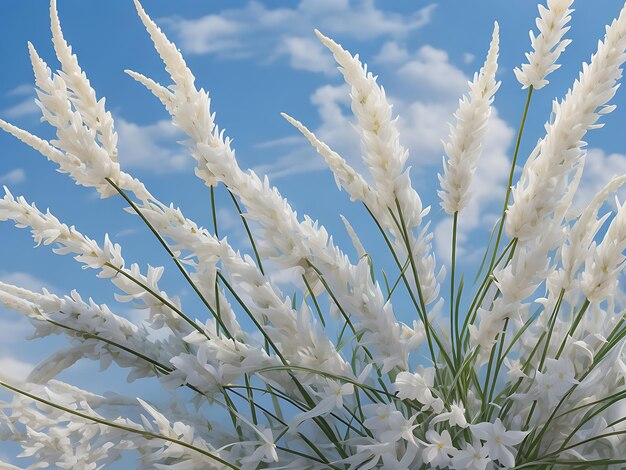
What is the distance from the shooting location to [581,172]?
551 mm

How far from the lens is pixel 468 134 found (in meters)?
0.47

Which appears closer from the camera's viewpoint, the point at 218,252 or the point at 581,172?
the point at 218,252

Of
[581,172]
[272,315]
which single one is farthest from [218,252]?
[581,172]

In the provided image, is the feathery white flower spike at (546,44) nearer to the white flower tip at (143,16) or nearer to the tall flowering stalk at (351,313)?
the tall flowering stalk at (351,313)

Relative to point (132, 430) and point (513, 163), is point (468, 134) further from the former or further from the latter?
point (132, 430)

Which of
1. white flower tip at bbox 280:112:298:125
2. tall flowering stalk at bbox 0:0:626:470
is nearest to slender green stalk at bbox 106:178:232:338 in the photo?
tall flowering stalk at bbox 0:0:626:470

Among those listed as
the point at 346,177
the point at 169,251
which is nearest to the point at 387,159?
the point at 346,177

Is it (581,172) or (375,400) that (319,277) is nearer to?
(375,400)

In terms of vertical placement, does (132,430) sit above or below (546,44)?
below

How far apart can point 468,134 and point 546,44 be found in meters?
0.07

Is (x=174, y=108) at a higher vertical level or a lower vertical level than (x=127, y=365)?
higher

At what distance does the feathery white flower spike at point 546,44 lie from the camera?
17.8 inches

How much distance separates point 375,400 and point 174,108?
0.75 feet

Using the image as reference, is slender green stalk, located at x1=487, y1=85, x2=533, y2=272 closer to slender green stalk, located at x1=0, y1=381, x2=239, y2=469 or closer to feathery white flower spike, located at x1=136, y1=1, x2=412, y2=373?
feathery white flower spike, located at x1=136, y1=1, x2=412, y2=373
